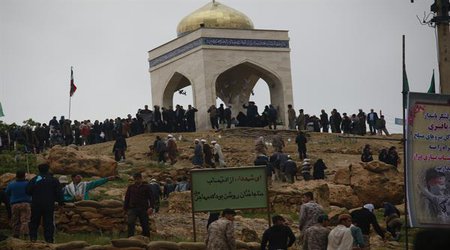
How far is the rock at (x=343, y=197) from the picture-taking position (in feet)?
81.3

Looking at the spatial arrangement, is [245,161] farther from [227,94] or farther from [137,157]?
[227,94]

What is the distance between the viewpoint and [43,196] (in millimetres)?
14539

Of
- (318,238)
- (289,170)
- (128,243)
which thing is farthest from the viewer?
(289,170)

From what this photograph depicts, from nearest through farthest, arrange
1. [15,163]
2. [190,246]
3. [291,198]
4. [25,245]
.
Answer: [25,245]
[190,246]
[291,198]
[15,163]

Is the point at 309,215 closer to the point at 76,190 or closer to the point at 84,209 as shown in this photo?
the point at 84,209

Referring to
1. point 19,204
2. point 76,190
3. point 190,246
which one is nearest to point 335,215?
point 190,246

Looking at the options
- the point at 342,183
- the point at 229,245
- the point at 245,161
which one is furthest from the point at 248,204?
the point at 245,161

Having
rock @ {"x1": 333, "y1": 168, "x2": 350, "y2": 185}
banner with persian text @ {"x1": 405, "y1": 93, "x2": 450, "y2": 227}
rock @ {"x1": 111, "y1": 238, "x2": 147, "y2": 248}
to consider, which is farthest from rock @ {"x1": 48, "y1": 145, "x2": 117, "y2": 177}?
banner with persian text @ {"x1": 405, "y1": 93, "x2": 450, "y2": 227}

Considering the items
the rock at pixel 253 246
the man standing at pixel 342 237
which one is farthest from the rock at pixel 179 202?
the man standing at pixel 342 237

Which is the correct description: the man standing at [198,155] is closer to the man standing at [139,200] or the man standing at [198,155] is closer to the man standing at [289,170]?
the man standing at [289,170]

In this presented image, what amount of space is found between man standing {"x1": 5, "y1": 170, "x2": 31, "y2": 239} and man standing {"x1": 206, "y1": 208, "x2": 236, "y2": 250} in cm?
323

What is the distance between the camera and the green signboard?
15445mm

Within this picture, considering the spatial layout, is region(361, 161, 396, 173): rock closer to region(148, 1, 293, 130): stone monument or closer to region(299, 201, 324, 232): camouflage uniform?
region(299, 201, 324, 232): camouflage uniform

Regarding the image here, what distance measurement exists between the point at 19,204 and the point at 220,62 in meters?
26.7
